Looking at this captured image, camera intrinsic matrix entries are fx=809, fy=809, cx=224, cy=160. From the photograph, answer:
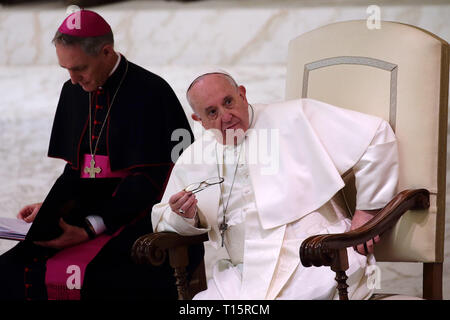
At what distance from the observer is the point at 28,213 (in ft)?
12.1

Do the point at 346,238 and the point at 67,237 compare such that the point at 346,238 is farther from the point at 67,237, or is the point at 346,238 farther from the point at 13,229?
the point at 13,229

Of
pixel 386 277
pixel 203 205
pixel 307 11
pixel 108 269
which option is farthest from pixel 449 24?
pixel 108 269

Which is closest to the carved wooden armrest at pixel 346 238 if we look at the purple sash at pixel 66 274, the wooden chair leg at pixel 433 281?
the wooden chair leg at pixel 433 281

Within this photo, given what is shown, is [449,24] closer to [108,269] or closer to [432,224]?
[432,224]

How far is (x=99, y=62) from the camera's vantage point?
3.67 meters

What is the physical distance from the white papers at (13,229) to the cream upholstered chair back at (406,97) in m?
1.40

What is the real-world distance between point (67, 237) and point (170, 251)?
1.82 ft

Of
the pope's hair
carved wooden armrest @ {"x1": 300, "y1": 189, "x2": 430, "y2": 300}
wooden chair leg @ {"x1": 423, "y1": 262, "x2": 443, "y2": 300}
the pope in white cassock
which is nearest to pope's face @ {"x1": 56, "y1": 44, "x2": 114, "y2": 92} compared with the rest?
the pope's hair

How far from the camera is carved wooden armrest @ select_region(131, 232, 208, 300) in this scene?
3125 mm

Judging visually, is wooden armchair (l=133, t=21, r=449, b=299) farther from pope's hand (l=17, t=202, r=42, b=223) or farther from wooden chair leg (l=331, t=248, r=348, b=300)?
pope's hand (l=17, t=202, r=42, b=223)

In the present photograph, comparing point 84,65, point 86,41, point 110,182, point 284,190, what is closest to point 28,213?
point 110,182

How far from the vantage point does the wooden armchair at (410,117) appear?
3.23 m

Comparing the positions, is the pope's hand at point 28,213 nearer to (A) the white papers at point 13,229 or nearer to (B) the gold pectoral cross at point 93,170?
(A) the white papers at point 13,229

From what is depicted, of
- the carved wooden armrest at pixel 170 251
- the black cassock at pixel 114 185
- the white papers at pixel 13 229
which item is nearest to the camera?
the carved wooden armrest at pixel 170 251
